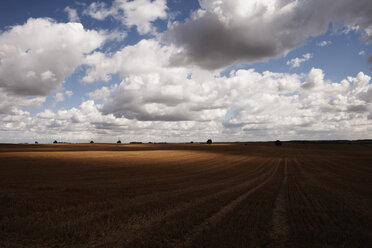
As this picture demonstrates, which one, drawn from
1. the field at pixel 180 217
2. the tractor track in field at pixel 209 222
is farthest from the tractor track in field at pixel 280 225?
the tractor track in field at pixel 209 222

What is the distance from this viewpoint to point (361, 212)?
750 cm

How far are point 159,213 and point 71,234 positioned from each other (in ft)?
8.55

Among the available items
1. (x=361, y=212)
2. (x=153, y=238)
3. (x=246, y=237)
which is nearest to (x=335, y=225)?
(x=361, y=212)

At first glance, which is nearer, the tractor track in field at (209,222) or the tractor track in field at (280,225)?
the tractor track in field at (209,222)

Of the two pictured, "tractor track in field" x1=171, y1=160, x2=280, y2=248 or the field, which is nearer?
"tractor track in field" x1=171, y1=160, x2=280, y2=248

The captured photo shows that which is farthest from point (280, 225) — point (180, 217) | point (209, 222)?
point (180, 217)

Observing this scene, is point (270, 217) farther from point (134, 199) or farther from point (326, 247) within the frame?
point (134, 199)

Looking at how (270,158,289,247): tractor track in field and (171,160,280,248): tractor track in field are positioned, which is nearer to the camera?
(171,160,280,248): tractor track in field

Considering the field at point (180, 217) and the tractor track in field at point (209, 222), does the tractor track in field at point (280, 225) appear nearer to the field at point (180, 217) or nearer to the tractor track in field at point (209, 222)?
the field at point (180, 217)

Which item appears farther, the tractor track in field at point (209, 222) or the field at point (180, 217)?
the field at point (180, 217)

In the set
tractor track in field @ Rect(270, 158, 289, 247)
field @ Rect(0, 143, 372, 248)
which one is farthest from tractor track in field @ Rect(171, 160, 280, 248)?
tractor track in field @ Rect(270, 158, 289, 247)

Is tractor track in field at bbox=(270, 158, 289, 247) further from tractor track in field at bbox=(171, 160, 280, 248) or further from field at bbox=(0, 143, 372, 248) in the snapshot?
A: tractor track in field at bbox=(171, 160, 280, 248)

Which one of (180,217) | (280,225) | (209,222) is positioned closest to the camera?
(280,225)

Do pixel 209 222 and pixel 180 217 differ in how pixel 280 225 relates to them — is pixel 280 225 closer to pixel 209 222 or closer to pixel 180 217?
pixel 209 222
